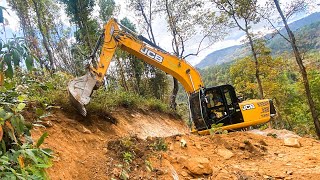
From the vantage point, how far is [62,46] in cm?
2594

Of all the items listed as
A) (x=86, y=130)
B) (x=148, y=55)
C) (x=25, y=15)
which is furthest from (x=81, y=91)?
(x=25, y=15)

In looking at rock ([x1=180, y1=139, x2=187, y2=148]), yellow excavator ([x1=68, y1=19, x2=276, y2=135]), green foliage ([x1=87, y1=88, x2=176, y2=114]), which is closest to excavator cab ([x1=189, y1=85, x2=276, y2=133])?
yellow excavator ([x1=68, y1=19, x2=276, y2=135])

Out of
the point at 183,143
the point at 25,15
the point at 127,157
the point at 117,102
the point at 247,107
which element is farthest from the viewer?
the point at 25,15

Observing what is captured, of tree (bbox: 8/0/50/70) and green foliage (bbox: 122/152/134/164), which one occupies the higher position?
tree (bbox: 8/0/50/70)

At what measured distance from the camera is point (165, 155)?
518cm

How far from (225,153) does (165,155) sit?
1653mm

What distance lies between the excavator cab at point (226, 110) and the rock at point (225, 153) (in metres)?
2.88

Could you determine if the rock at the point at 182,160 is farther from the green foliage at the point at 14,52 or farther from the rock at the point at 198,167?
the green foliage at the point at 14,52

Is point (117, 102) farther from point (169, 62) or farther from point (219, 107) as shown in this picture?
point (219, 107)

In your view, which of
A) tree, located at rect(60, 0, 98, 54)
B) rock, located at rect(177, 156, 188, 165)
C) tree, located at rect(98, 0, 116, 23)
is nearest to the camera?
rock, located at rect(177, 156, 188, 165)

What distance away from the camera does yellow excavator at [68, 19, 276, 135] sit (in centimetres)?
925

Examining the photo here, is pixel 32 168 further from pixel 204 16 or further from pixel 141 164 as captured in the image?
pixel 204 16

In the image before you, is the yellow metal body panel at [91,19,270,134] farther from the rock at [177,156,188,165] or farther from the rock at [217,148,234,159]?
the rock at [177,156,188,165]

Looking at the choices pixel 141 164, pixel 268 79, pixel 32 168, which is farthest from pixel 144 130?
pixel 268 79
